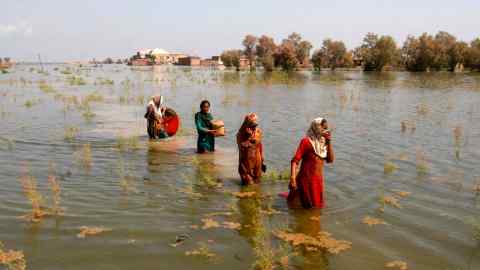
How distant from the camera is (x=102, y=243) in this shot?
5.29 meters

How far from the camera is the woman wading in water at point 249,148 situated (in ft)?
23.8

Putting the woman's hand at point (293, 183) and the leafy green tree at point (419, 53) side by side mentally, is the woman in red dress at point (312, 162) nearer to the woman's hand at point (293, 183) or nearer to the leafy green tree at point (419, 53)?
the woman's hand at point (293, 183)

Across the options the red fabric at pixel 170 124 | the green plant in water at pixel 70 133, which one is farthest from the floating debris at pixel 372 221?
the green plant in water at pixel 70 133

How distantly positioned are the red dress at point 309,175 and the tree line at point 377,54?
67.7 meters

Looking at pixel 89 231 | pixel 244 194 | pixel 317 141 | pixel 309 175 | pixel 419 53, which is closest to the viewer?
pixel 89 231

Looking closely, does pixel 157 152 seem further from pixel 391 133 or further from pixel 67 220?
pixel 391 133

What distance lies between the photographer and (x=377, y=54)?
245 feet

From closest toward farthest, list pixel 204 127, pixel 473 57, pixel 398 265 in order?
pixel 398 265 → pixel 204 127 → pixel 473 57

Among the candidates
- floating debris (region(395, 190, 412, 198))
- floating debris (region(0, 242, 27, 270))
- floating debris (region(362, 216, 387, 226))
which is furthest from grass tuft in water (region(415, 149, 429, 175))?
floating debris (region(0, 242, 27, 270))

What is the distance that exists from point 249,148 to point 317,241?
2304 mm

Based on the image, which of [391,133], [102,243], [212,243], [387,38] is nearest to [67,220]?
[102,243]

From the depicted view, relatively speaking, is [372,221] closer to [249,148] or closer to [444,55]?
[249,148]

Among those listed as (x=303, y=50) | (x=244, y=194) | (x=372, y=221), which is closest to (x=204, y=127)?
(x=244, y=194)

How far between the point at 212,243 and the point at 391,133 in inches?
364
